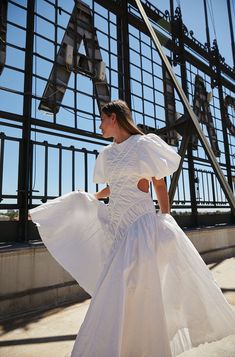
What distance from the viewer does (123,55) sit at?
17.9 ft

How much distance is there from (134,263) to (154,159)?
629mm

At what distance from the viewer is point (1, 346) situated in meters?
2.07

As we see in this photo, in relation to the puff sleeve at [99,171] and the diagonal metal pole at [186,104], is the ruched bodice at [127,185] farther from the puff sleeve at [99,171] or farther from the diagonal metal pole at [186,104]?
the diagonal metal pole at [186,104]

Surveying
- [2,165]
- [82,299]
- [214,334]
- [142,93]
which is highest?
[142,93]

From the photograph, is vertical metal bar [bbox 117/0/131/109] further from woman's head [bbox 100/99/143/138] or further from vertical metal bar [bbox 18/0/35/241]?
woman's head [bbox 100/99/143/138]

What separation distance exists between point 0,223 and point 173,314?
2438mm

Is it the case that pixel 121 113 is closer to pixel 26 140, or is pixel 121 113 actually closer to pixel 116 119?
pixel 116 119

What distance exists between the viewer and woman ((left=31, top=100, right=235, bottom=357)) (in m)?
1.46

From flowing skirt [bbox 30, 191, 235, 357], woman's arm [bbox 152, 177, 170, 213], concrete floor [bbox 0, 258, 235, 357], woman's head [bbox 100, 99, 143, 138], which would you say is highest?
woman's head [bbox 100, 99, 143, 138]

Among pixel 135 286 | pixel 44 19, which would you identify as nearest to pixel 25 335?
pixel 135 286

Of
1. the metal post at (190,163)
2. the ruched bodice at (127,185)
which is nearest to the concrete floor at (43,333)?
the ruched bodice at (127,185)

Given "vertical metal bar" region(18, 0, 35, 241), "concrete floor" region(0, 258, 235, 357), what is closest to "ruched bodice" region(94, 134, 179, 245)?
"concrete floor" region(0, 258, 235, 357)

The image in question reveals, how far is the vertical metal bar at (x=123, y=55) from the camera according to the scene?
5279 mm

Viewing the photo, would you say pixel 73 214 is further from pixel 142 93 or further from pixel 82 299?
pixel 142 93
